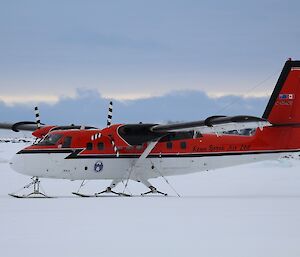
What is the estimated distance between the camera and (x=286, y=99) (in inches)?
800

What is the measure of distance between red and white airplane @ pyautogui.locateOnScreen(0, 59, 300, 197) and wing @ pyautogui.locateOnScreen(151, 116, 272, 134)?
1.8 inches

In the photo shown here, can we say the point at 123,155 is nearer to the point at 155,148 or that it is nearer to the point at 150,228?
the point at 155,148

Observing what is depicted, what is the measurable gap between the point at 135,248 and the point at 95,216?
13.6 ft

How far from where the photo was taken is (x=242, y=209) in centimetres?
1357

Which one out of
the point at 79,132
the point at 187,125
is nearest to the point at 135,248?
the point at 187,125

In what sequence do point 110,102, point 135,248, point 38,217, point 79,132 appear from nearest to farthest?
1. point 135,248
2. point 38,217
3. point 79,132
4. point 110,102

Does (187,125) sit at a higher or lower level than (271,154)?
higher

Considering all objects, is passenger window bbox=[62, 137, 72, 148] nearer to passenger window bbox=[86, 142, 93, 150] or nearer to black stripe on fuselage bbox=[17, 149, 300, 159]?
black stripe on fuselage bbox=[17, 149, 300, 159]

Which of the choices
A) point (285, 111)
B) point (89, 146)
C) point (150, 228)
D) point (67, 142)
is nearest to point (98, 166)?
point (89, 146)

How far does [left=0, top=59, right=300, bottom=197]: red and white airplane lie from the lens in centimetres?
1923

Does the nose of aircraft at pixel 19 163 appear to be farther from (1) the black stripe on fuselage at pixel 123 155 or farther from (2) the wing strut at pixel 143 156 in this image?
(2) the wing strut at pixel 143 156

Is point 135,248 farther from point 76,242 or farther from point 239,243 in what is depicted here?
point 239,243

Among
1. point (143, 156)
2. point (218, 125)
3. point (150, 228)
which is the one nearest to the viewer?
point (150, 228)

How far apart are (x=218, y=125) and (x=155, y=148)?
3593 mm
